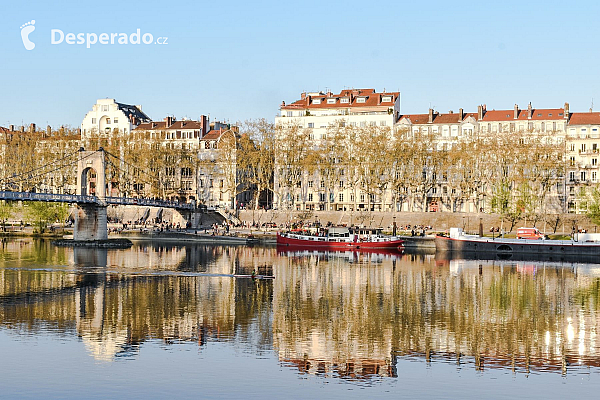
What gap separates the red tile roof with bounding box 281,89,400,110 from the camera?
12925 cm

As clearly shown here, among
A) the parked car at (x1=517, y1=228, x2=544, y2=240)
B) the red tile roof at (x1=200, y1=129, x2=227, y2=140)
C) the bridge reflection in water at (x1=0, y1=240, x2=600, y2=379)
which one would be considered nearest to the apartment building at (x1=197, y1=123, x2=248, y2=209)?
the red tile roof at (x1=200, y1=129, x2=227, y2=140)

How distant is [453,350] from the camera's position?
1330 inches

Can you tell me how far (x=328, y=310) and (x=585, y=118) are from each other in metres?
88.1

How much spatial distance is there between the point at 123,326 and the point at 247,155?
279ft

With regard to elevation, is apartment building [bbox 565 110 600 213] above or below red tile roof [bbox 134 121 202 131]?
below

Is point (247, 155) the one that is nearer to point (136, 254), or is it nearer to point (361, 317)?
point (136, 254)

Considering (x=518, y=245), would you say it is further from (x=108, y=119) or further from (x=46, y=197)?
(x=108, y=119)

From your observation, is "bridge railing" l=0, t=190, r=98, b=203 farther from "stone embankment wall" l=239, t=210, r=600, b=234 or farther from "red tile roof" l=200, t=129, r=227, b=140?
"red tile roof" l=200, t=129, r=227, b=140

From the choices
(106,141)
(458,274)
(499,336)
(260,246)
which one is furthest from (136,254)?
(106,141)

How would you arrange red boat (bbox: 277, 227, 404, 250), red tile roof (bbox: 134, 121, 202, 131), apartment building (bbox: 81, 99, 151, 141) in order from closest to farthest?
red boat (bbox: 277, 227, 404, 250), red tile roof (bbox: 134, 121, 202, 131), apartment building (bbox: 81, 99, 151, 141)

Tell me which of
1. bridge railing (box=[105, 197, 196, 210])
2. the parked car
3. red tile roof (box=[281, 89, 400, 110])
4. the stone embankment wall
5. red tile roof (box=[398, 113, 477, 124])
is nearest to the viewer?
the parked car

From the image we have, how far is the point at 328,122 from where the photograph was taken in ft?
431

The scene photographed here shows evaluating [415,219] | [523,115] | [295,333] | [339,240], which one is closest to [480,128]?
[523,115]

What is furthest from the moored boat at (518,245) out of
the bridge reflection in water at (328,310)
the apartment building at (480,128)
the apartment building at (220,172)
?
the apartment building at (220,172)
